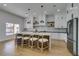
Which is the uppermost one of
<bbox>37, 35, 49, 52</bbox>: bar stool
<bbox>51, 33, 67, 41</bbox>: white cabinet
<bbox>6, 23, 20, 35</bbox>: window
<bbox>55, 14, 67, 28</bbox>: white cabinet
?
<bbox>55, 14, 67, 28</bbox>: white cabinet

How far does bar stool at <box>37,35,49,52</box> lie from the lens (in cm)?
369

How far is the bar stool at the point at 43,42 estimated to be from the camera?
12.1 feet

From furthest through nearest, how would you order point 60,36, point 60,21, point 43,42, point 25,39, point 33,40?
point 25,39 → point 33,40 → point 43,42 → point 60,36 → point 60,21

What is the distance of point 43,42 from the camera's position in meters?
3.79

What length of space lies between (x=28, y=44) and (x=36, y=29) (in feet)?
2.98

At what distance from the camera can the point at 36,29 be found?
12.2ft

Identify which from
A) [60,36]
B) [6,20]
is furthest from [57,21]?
[6,20]

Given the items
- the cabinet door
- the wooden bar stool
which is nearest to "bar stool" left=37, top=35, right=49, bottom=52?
the wooden bar stool

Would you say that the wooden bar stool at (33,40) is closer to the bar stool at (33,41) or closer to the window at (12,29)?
the bar stool at (33,41)

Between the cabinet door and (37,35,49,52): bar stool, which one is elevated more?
the cabinet door

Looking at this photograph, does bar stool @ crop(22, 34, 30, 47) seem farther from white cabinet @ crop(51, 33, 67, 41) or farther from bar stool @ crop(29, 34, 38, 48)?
white cabinet @ crop(51, 33, 67, 41)

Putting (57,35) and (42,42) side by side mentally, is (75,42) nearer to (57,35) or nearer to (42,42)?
(57,35)

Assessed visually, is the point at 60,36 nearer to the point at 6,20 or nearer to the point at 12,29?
the point at 12,29

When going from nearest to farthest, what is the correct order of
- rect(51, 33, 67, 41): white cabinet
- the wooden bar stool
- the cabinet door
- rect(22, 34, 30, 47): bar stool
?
1. the cabinet door
2. rect(51, 33, 67, 41): white cabinet
3. the wooden bar stool
4. rect(22, 34, 30, 47): bar stool
